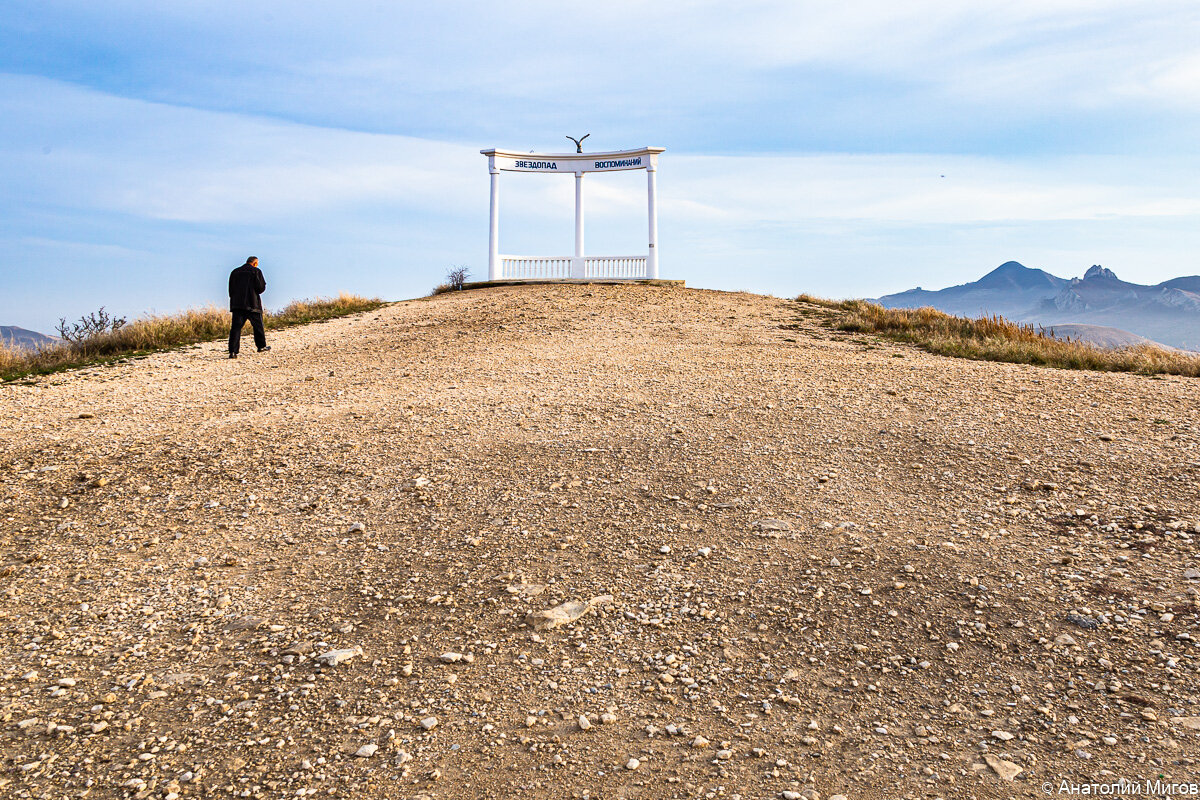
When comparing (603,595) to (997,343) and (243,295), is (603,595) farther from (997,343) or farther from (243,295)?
(997,343)

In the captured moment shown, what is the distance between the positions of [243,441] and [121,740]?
4597 millimetres

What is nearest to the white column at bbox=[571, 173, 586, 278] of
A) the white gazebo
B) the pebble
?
the white gazebo

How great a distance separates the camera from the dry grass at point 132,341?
12906 millimetres

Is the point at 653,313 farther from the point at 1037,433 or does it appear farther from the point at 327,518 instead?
the point at 327,518

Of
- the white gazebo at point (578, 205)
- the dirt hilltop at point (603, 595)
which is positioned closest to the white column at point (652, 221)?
the white gazebo at point (578, 205)

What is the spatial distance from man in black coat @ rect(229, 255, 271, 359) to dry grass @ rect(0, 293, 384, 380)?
1820 millimetres

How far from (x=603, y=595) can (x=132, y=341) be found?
43.3ft

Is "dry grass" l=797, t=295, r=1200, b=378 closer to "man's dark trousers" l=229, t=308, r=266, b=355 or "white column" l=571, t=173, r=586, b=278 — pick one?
"white column" l=571, t=173, r=586, b=278

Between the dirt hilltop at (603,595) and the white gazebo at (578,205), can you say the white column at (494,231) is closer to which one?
the white gazebo at (578,205)

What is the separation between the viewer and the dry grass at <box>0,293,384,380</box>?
12.9m

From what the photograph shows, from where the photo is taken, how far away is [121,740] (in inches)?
144

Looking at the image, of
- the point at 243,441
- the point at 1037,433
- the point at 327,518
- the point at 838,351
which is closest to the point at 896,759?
the point at 327,518

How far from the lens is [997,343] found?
13.8 meters

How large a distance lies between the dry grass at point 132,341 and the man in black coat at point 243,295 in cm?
182
